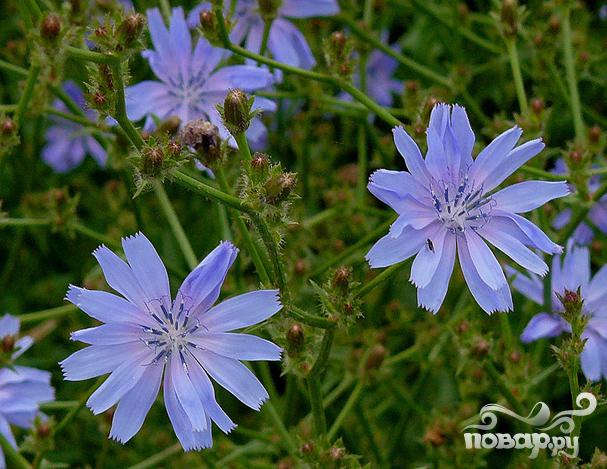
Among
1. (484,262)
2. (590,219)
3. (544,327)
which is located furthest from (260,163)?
(590,219)

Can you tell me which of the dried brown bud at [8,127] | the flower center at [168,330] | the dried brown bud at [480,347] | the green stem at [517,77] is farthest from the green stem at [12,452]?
the green stem at [517,77]

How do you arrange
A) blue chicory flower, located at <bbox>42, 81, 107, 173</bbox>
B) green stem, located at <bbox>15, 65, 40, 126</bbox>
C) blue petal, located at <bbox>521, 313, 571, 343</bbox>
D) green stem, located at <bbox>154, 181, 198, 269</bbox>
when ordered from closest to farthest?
1. green stem, located at <bbox>15, 65, 40, 126</bbox>
2. green stem, located at <bbox>154, 181, 198, 269</bbox>
3. blue petal, located at <bbox>521, 313, 571, 343</bbox>
4. blue chicory flower, located at <bbox>42, 81, 107, 173</bbox>

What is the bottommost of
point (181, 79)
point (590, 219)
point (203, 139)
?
point (203, 139)

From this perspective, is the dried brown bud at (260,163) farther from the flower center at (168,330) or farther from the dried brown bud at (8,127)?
the dried brown bud at (8,127)

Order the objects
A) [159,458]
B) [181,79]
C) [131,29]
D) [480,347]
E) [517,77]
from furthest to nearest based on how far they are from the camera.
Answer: [181,79] → [159,458] → [517,77] → [480,347] → [131,29]

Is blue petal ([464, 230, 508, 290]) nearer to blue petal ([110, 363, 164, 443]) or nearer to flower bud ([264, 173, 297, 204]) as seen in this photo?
flower bud ([264, 173, 297, 204])

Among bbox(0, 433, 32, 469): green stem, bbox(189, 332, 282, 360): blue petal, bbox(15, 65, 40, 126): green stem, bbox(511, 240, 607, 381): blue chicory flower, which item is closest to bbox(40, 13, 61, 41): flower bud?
bbox(15, 65, 40, 126): green stem

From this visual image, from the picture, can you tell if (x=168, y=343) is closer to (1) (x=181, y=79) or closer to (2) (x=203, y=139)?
(2) (x=203, y=139)
